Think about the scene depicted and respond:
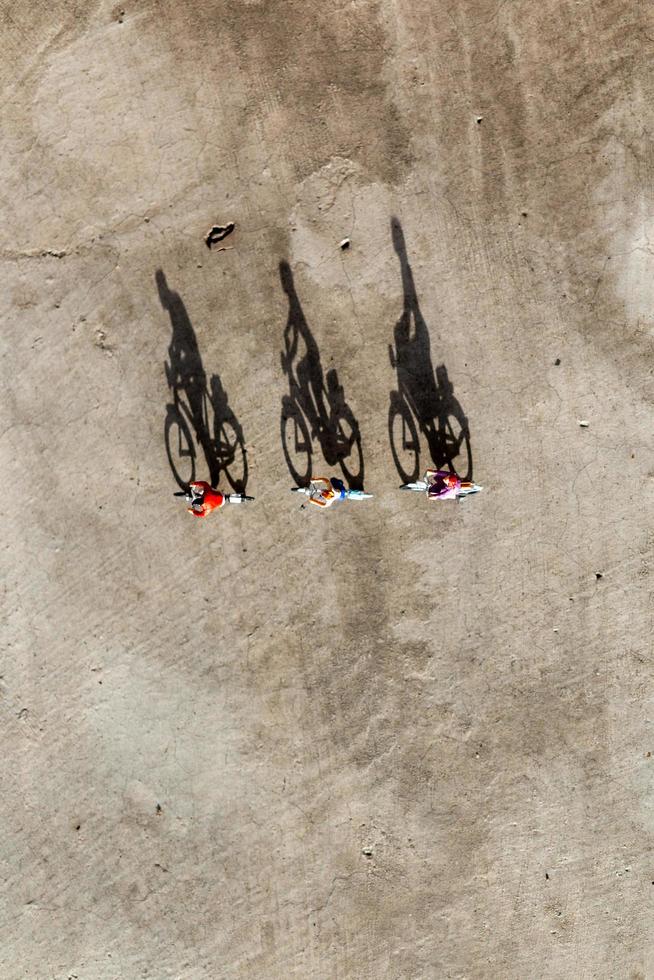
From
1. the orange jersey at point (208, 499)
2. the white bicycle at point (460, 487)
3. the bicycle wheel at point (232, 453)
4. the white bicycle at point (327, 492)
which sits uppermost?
the bicycle wheel at point (232, 453)

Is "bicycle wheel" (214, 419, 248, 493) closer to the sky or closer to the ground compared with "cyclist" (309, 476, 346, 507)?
closer to the sky

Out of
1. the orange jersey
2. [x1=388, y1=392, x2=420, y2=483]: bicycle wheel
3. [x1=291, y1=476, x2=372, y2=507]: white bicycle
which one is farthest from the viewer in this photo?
[x1=388, y1=392, x2=420, y2=483]: bicycle wheel

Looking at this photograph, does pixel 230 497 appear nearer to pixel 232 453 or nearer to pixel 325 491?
pixel 232 453

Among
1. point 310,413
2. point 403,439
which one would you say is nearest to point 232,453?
point 310,413

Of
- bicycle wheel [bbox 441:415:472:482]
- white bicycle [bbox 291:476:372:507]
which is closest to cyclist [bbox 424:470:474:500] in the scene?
bicycle wheel [bbox 441:415:472:482]

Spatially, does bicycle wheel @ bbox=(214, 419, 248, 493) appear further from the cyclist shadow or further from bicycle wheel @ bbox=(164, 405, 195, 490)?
bicycle wheel @ bbox=(164, 405, 195, 490)

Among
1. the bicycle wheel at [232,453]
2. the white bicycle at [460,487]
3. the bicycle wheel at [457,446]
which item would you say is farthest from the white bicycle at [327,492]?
the bicycle wheel at [457,446]

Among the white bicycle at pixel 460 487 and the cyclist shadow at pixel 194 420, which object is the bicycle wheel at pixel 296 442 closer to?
the cyclist shadow at pixel 194 420

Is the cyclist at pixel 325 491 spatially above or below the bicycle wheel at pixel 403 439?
below
